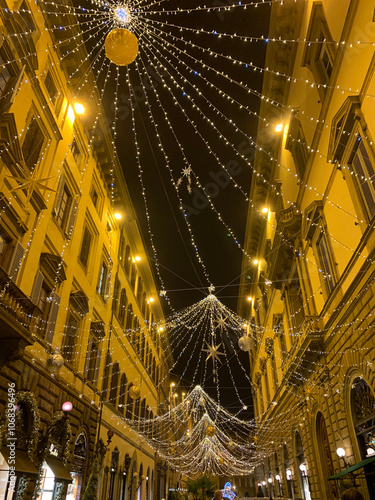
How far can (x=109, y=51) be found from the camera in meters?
7.04

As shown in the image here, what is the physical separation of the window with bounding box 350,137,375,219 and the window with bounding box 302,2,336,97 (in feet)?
10.5

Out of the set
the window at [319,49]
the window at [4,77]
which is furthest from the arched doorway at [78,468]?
the window at [319,49]

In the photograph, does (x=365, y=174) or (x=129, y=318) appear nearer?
(x=365, y=174)

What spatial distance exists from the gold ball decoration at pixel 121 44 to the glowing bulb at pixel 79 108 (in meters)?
10.1

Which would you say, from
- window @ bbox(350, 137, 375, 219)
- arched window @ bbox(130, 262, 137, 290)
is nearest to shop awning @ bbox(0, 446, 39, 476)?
window @ bbox(350, 137, 375, 219)

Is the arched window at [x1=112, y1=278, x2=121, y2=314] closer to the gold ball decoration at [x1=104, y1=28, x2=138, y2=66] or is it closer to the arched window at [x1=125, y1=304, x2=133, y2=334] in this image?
the arched window at [x1=125, y1=304, x2=133, y2=334]

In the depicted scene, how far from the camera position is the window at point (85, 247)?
16.7 metres

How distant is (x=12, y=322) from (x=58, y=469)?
5.76 m

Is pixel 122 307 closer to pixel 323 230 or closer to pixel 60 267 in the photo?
pixel 60 267

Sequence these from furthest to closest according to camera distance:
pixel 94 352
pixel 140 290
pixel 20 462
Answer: pixel 140 290, pixel 94 352, pixel 20 462

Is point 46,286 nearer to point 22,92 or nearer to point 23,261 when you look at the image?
point 23,261

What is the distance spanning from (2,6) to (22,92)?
2.13 meters

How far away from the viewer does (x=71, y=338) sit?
47.9 feet

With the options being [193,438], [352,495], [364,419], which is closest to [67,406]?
[364,419]
